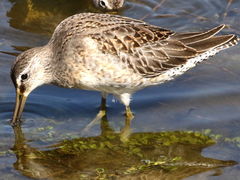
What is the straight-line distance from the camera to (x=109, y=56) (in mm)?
6688

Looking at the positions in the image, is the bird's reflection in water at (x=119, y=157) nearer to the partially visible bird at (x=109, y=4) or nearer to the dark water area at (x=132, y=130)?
the dark water area at (x=132, y=130)

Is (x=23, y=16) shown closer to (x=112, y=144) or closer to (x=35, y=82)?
(x=35, y=82)

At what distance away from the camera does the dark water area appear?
19.9 ft

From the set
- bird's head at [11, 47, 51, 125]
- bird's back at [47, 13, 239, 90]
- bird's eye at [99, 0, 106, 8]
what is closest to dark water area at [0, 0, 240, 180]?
bird's head at [11, 47, 51, 125]

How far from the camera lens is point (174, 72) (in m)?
7.13

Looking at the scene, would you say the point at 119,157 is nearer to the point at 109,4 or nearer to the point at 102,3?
the point at 109,4

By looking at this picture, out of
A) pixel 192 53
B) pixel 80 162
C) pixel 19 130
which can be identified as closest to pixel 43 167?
pixel 80 162

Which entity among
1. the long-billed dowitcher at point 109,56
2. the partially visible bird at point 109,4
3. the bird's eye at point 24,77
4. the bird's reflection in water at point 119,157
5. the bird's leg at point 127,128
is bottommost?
the bird's reflection in water at point 119,157

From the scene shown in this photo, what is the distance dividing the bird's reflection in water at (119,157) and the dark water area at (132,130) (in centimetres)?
1

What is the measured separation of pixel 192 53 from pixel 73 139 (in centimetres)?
178

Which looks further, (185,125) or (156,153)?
(185,125)

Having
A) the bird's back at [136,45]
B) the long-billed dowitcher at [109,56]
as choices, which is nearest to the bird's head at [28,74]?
the long-billed dowitcher at [109,56]

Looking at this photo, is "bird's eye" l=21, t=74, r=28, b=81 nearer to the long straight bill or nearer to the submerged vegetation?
the long straight bill

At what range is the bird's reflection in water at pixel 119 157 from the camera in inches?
236
